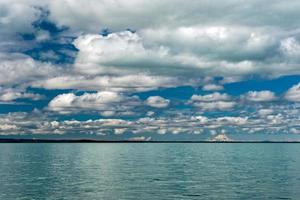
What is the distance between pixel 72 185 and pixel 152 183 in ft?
56.1

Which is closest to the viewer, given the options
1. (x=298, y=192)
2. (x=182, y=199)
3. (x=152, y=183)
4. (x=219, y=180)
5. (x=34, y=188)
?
(x=182, y=199)

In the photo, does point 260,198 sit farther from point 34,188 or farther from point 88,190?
point 34,188

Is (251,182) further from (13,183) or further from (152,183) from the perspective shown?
(13,183)

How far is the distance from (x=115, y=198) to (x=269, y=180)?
42514 mm

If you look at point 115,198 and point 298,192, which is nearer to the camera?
point 115,198

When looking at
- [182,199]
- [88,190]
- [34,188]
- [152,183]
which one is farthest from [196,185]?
[34,188]

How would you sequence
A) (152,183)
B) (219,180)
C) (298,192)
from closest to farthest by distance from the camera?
(298,192)
(152,183)
(219,180)

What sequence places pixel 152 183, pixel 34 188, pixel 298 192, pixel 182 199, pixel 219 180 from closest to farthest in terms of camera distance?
1. pixel 182 199
2. pixel 298 192
3. pixel 34 188
4. pixel 152 183
5. pixel 219 180

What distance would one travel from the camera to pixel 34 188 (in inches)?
3194

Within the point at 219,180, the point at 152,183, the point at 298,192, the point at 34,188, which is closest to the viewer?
the point at 298,192

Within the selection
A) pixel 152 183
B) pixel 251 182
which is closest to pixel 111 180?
pixel 152 183

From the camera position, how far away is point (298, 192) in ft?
248

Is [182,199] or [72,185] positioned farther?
[72,185]

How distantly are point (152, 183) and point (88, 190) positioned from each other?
1600 cm
